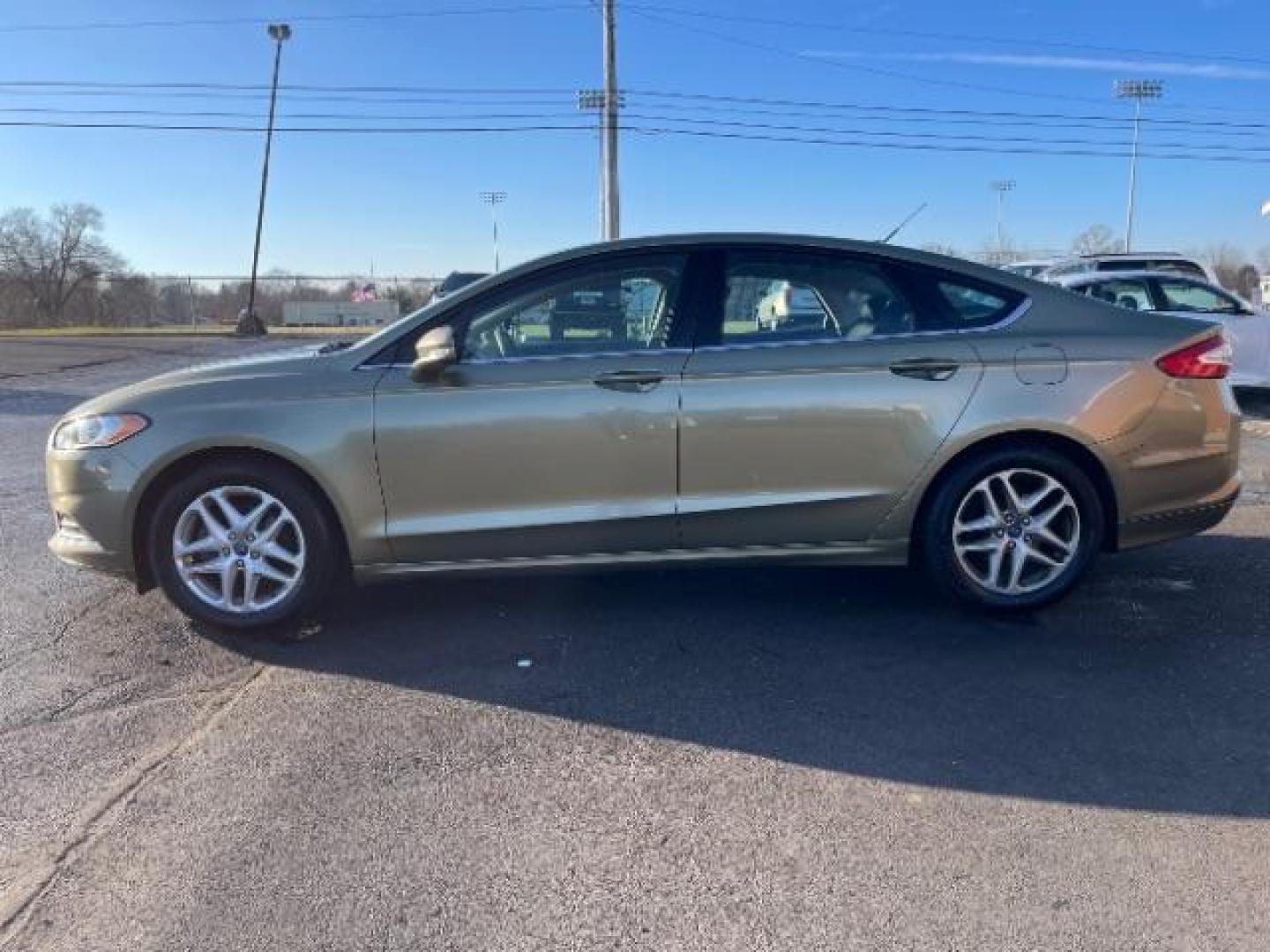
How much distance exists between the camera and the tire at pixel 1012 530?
4.31 meters

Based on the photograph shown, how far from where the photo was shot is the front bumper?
412 cm

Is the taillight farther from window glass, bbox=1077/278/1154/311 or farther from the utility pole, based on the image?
the utility pole

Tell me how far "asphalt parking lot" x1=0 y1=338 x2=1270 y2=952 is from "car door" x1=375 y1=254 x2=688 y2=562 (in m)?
0.44

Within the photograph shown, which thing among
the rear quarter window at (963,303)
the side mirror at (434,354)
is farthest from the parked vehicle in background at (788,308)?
the side mirror at (434,354)

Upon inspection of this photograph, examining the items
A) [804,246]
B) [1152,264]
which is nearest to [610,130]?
[1152,264]

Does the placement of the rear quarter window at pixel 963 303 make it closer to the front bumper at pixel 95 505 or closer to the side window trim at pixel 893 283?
the side window trim at pixel 893 283

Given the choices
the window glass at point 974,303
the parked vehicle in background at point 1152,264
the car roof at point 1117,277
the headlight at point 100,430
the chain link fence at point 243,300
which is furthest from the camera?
the chain link fence at point 243,300

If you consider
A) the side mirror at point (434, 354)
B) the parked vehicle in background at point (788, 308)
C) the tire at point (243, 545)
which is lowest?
the tire at point (243, 545)

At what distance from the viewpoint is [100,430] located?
417cm

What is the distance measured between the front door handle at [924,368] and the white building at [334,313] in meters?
46.1

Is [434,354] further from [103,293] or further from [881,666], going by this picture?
[103,293]

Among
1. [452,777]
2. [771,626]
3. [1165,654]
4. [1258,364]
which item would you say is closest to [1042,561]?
[1165,654]

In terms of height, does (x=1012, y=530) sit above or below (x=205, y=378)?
below

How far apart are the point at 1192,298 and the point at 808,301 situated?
918 cm
